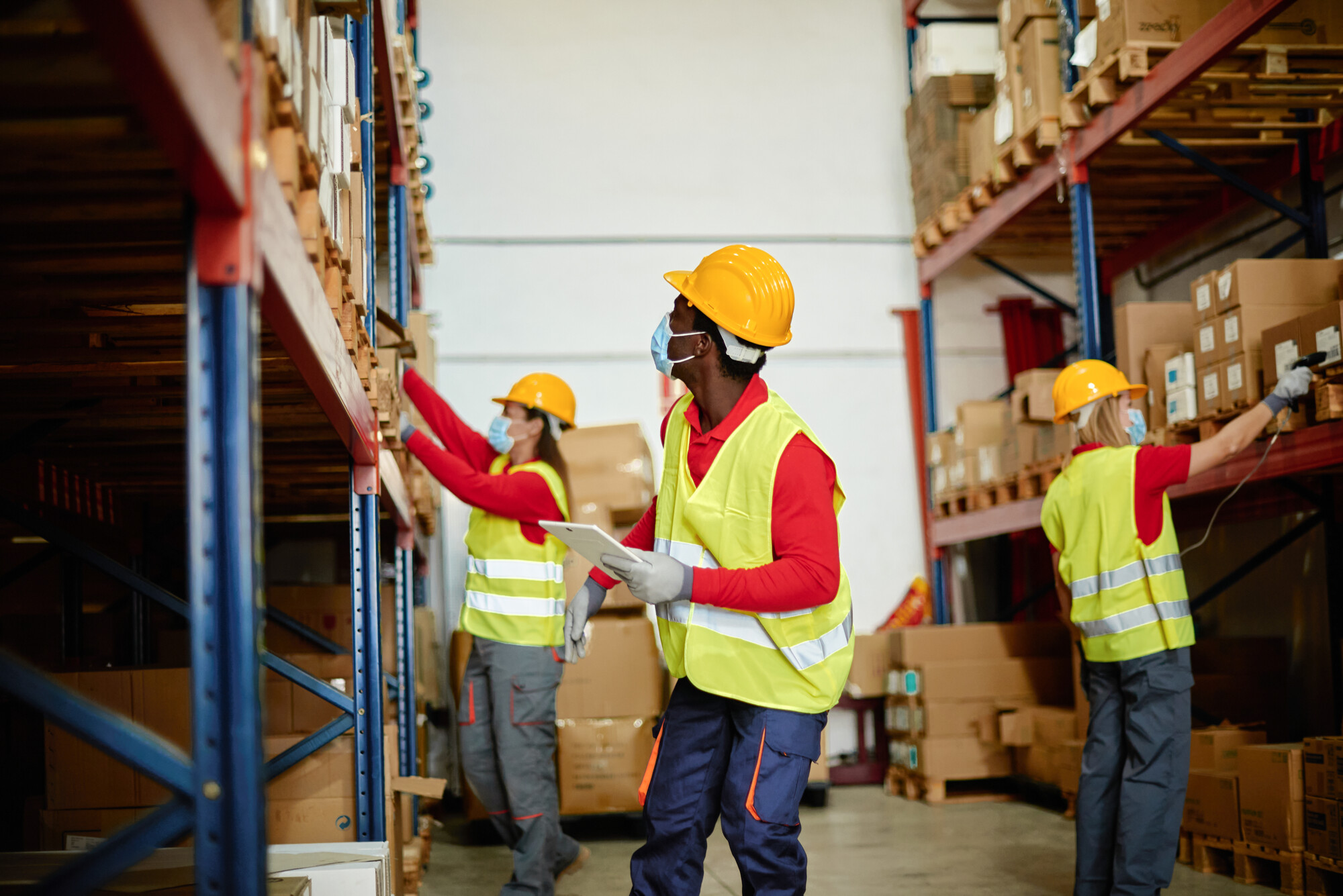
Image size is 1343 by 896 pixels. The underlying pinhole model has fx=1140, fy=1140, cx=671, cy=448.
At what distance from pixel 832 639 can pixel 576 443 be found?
4822 mm

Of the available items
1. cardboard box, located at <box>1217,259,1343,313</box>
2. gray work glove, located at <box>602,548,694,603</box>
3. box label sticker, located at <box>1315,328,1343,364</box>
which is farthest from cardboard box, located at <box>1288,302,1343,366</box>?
gray work glove, located at <box>602,548,694,603</box>

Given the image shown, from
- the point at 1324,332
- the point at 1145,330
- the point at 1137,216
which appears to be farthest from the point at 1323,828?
the point at 1137,216

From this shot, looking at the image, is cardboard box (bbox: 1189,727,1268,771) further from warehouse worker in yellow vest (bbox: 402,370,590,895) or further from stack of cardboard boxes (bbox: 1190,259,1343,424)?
warehouse worker in yellow vest (bbox: 402,370,590,895)

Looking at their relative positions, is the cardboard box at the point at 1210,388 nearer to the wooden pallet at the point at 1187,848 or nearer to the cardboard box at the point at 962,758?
the wooden pallet at the point at 1187,848

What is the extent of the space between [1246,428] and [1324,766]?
1561 mm

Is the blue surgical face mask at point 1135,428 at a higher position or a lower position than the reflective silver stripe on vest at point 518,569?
higher

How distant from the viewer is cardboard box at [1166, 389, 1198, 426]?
19.1 ft

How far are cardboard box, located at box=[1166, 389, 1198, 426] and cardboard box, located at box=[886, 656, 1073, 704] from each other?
247 centimetres

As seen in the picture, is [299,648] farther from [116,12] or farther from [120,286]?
[116,12]

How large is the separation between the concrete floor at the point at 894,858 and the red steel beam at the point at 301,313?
9.86 feet

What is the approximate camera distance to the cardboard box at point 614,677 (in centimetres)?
686

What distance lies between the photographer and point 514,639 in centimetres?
491

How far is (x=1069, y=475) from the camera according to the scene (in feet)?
15.3

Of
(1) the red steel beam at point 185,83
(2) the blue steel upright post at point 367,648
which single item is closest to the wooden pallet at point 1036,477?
(2) the blue steel upright post at point 367,648
